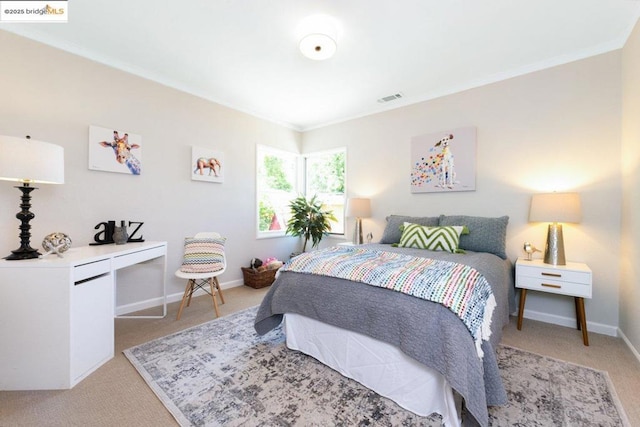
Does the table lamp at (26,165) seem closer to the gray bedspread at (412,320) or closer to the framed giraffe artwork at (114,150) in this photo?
the framed giraffe artwork at (114,150)

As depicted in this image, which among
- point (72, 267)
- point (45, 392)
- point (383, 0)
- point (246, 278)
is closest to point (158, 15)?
point (383, 0)

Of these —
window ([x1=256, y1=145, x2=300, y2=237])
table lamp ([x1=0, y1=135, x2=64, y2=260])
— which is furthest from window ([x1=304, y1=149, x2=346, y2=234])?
table lamp ([x1=0, y1=135, x2=64, y2=260])

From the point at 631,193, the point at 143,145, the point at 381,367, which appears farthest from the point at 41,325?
the point at 631,193

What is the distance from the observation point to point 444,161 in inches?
129

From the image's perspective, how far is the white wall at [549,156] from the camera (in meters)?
2.39

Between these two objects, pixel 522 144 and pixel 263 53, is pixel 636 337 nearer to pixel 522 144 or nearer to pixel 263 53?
pixel 522 144

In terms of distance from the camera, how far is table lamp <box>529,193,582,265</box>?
2281 millimetres

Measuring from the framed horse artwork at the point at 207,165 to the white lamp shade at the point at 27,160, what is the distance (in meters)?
1.49

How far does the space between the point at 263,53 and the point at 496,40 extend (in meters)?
2.13

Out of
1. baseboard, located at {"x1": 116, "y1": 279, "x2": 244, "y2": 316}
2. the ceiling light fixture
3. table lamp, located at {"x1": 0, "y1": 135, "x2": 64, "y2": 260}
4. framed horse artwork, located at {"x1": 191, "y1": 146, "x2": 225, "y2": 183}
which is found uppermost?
the ceiling light fixture

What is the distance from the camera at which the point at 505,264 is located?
250cm

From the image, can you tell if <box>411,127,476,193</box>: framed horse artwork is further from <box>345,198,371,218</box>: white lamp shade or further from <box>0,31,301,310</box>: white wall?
<box>0,31,301,310</box>: white wall

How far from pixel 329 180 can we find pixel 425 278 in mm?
3235

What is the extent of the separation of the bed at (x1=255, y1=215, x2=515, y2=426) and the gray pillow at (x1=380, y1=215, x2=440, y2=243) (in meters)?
0.81
